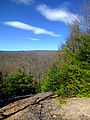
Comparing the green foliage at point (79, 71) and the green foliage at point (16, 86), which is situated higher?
the green foliage at point (79, 71)

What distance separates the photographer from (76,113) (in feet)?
10.1

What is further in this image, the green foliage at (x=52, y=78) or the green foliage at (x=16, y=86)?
the green foliage at (x=16, y=86)

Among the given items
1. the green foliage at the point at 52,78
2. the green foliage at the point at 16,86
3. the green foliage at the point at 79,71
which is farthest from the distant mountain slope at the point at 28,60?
the green foliage at the point at 79,71

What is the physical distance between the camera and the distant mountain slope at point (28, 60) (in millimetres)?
17875

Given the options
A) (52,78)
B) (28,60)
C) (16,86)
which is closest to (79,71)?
(52,78)

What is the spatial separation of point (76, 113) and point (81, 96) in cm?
141

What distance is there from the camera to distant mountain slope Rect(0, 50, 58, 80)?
58.6 ft

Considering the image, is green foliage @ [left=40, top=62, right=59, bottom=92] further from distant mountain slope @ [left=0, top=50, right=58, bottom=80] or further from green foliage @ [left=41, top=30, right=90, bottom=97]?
distant mountain slope @ [left=0, top=50, right=58, bottom=80]

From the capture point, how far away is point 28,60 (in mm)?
20672

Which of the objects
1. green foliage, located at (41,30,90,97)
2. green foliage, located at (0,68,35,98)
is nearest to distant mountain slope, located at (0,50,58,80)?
green foliage, located at (0,68,35,98)

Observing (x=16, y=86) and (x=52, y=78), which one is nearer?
(x=52, y=78)

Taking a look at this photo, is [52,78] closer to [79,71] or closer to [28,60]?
[79,71]

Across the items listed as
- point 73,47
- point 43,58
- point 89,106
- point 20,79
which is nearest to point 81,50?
point 73,47

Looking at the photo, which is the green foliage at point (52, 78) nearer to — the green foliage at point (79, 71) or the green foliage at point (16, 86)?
the green foliage at point (79, 71)
